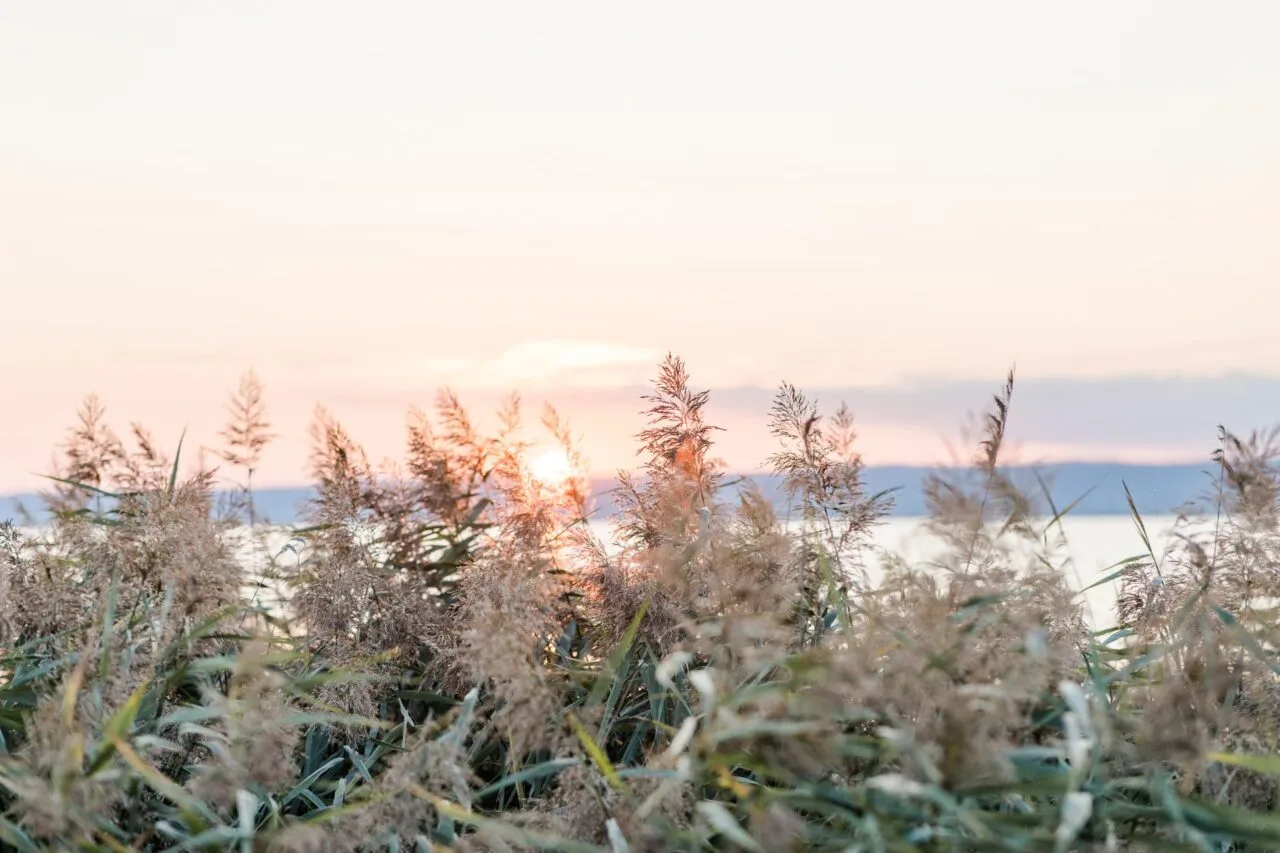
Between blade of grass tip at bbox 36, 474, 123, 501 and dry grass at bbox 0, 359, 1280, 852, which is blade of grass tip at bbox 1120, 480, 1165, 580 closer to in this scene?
dry grass at bbox 0, 359, 1280, 852

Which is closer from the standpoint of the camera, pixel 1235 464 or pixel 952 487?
pixel 952 487

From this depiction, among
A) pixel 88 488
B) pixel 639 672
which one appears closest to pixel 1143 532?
pixel 639 672

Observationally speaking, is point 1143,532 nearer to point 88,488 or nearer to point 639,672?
point 639,672

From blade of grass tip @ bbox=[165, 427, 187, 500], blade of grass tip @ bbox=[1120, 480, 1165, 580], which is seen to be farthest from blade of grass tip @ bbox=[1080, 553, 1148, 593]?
Result: blade of grass tip @ bbox=[165, 427, 187, 500]

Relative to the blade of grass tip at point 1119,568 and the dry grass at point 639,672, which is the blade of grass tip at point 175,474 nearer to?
the dry grass at point 639,672

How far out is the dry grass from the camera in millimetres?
1614

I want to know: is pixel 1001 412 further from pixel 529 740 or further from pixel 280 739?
pixel 280 739

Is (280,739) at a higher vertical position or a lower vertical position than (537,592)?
lower

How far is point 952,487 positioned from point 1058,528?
72cm

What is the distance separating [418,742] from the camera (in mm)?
1899

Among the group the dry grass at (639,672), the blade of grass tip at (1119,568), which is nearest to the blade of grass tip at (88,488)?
the dry grass at (639,672)

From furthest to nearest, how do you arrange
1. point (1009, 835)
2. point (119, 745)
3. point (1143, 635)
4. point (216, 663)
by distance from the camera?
point (1143, 635) → point (216, 663) → point (119, 745) → point (1009, 835)

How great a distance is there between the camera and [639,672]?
2.50 m

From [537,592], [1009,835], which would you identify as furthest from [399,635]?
[1009,835]
